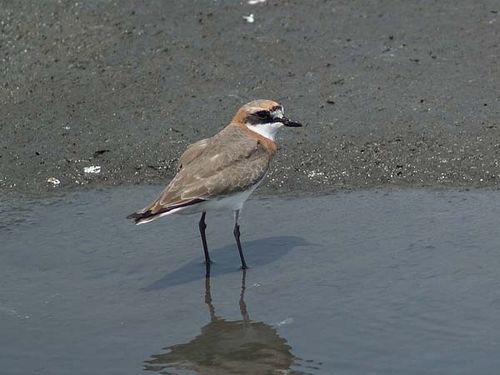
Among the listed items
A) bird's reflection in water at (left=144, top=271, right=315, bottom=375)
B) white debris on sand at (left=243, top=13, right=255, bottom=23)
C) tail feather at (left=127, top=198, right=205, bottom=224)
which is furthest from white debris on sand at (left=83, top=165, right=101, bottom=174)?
bird's reflection in water at (left=144, top=271, right=315, bottom=375)

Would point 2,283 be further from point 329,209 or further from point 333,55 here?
point 333,55

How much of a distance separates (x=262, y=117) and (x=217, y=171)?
81 centimetres

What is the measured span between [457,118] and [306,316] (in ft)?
12.4

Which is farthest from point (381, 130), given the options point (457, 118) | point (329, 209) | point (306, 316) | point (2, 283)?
point (2, 283)

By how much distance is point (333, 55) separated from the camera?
39.0 feet

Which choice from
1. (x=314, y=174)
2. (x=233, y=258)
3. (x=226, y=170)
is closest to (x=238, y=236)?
(x=233, y=258)

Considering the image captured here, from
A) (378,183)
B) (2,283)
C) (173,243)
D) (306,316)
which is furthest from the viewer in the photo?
(378,183)

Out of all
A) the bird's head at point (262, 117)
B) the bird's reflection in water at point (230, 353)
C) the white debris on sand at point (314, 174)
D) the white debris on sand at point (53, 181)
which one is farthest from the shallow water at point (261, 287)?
Result: the bird's head at point (262, 117)

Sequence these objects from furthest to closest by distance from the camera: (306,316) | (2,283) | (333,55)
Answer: (333,55) → (2,283) → (306,316)

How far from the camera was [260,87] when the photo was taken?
1157cm

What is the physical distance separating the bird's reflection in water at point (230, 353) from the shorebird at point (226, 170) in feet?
3.46

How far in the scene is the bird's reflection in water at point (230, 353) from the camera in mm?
7219

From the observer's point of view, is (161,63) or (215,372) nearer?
(215,372)

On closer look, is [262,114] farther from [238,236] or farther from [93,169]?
[93,169]
